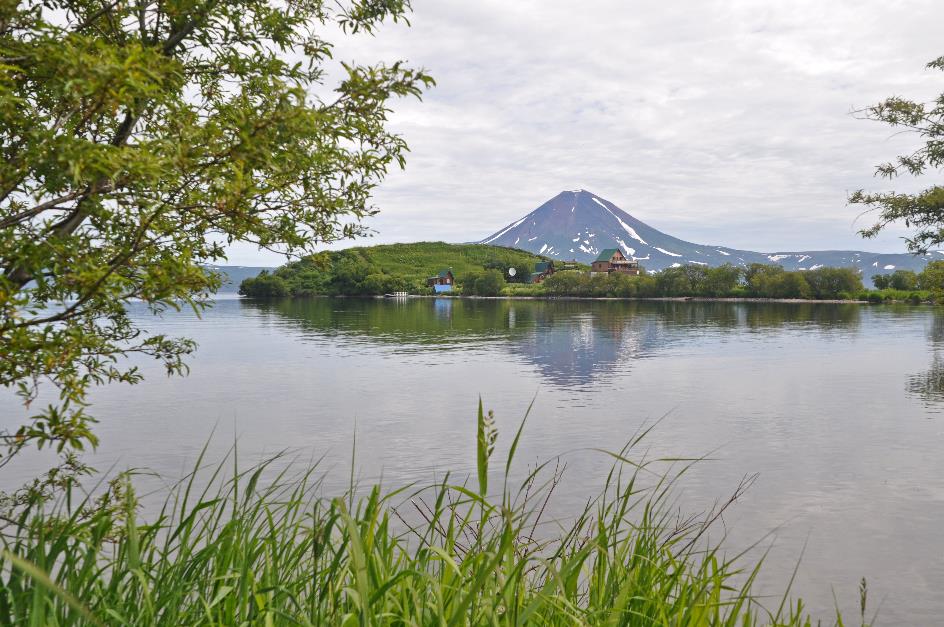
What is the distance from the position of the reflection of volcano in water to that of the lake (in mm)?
427

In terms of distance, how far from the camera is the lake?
16.5 metres

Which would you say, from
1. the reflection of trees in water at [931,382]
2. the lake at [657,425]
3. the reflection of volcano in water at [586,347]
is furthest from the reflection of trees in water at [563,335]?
the reflection of trees in water at [931,382]

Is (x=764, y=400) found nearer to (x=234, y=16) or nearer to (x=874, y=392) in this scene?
(x=874, y=392)

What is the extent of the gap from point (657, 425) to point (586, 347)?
30.6 metres

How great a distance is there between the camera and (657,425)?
32156mm

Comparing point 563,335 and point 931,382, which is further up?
Result: point 563,335

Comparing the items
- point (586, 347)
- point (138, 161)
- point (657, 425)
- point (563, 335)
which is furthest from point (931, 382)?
point (138, 161)

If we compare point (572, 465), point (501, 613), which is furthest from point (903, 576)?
point (501, 613)

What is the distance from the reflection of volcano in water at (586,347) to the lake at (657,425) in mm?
427

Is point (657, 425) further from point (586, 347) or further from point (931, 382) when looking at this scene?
point (586, 347)

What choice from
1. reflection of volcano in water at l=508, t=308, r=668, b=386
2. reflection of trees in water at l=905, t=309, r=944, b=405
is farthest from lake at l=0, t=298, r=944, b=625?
reflection of volcano in water at l=508, t=308, r=668, b=386

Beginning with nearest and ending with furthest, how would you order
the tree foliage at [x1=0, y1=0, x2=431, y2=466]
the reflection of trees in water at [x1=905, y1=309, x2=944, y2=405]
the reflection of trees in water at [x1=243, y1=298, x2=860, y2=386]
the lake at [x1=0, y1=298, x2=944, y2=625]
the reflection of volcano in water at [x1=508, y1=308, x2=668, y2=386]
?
the tree foliage at [x1=0, y1=0, x2=431, y2=466] → the lake at [x1=0, y1=298, x2=944, y2=625] → the reflection of trees in water at [x1=905, y1=309, x2=944, y2=405] → the reflection of volcano in water at [x1=508, y1=308, x2=668, y2=386] → the reflection of trees in water at [x1=243, y1=298, x2=860, y2=386]

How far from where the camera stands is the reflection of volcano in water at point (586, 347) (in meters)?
46.7

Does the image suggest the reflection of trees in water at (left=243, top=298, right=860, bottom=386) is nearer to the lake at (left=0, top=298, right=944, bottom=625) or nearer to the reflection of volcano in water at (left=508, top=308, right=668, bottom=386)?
the reflection of volcano in water at (left=508, top=308, right=668, bottom=386)
